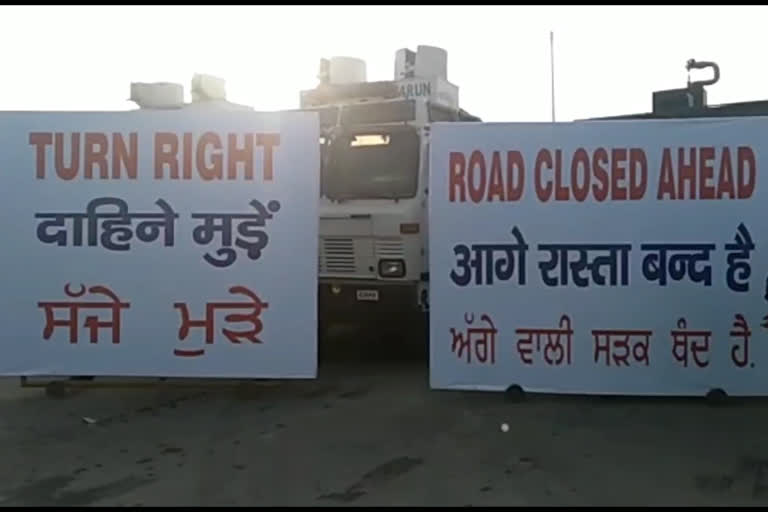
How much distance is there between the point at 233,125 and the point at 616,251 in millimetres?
3249

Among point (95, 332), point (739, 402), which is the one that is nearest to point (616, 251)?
point (739, 402)

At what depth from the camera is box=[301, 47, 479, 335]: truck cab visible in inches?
297

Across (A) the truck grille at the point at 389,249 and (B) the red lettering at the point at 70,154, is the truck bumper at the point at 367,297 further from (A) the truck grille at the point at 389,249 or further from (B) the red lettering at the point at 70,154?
(B) the red lettering at the point at 70,154

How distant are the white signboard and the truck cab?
4.97 ft

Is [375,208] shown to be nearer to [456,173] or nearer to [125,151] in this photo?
[456,173]

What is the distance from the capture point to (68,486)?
461cm

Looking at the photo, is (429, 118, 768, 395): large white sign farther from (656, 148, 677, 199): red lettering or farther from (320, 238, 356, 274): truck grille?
(320, 238, 356, 274): truck grille

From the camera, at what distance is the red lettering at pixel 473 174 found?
6.18 meters

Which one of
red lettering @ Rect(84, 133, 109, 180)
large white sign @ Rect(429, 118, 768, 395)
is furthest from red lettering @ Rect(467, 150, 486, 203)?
red lettering @ Rect(84, 133, 109, 180)

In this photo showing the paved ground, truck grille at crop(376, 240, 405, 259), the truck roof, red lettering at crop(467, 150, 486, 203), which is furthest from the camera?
the truck roof

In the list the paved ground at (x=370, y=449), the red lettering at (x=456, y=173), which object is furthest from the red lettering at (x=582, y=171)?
the paved ground at (x=370, y=449)

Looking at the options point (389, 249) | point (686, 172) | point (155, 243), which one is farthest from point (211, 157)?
point (686, 172)

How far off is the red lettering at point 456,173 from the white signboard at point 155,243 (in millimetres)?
1089

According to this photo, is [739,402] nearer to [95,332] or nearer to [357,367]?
[357,367]
